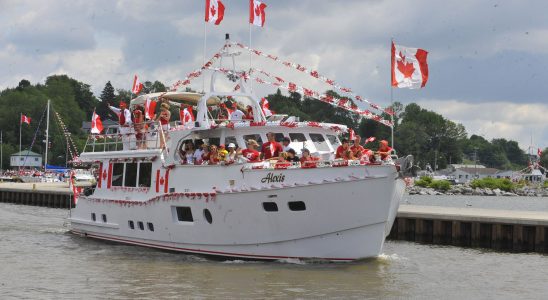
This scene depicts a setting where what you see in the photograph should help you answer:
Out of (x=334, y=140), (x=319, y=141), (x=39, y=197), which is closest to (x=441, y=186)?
(x=39, y=197)

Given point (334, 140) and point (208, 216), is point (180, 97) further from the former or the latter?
point (208, 216)

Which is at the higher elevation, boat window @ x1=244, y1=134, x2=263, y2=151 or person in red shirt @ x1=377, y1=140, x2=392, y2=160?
boat window @ x1=244, y1=134, x2=263, y2=151

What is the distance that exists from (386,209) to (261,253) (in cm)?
370

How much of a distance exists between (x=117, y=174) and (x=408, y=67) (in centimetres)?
1156

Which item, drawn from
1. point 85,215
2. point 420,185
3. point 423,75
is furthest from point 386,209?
point 420,185

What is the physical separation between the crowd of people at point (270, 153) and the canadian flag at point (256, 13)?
14.6ft

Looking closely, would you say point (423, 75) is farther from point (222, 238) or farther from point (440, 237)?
point (440, 237)

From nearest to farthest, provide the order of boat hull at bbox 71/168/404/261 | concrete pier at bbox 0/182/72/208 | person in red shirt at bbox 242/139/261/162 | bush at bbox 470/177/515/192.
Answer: boat hull at bbox 71/168/404/261 < person in red shirt at bbox 242/139/261/162 < concrete pier at bbox 0/182/72/208 < bush at bbox 470/177/515/192

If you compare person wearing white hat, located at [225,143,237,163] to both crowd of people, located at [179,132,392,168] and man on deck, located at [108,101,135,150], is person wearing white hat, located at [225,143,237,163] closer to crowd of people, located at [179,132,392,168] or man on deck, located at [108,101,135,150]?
crowd of people, located at [179,132,392,168]

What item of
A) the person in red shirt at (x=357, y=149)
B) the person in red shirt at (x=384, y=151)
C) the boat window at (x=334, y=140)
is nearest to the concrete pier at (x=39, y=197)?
the boat window at (x=334, y=140)

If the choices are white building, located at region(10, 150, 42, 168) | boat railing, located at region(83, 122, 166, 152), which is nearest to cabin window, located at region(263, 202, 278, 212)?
boat railing, located at region(83, 122, 166, 152)

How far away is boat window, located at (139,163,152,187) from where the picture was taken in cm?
2569

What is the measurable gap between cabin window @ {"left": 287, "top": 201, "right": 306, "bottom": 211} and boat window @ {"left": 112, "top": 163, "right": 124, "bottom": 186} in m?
8.25

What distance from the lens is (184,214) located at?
2362 cm
